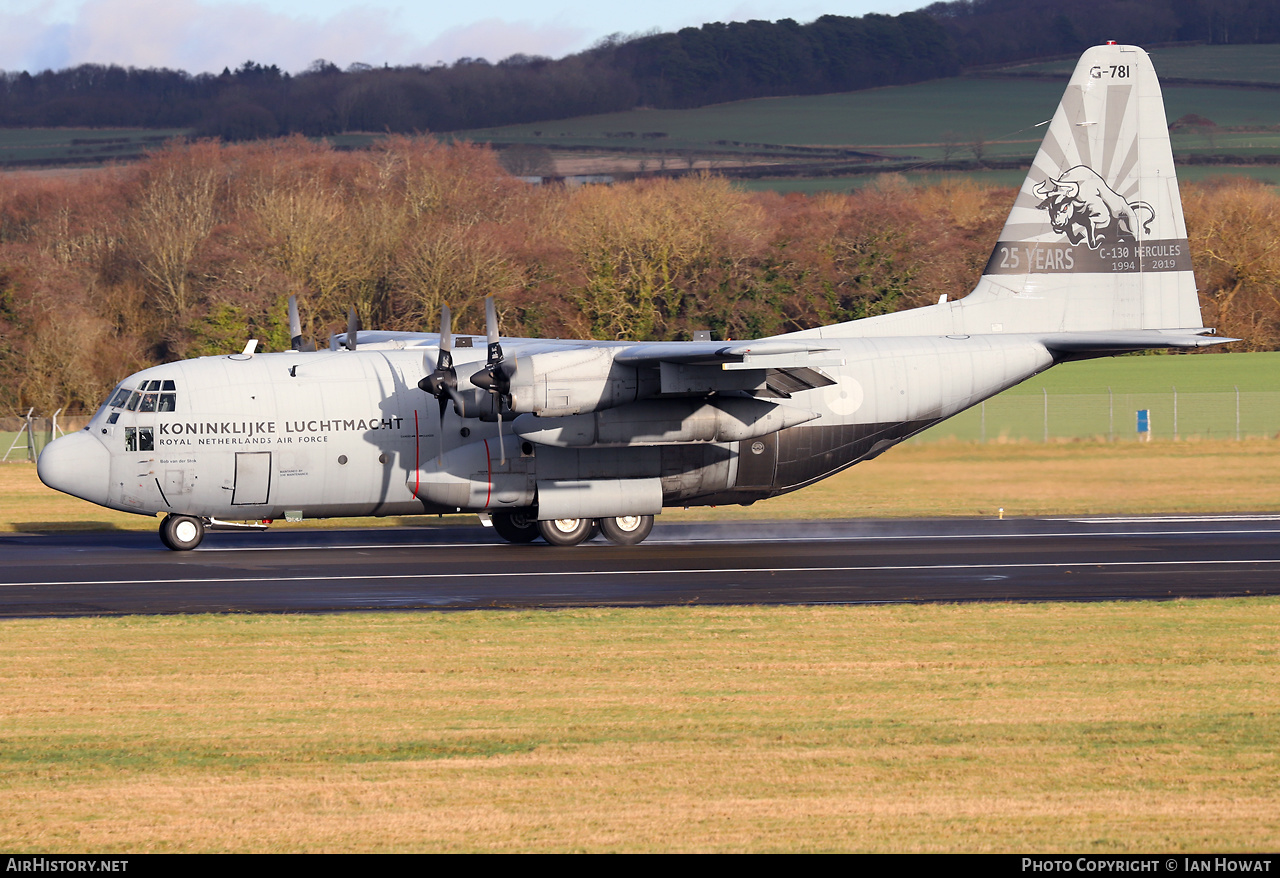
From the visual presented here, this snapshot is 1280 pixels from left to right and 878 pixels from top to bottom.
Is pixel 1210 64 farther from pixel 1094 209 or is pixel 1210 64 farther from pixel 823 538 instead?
pixel 823 538

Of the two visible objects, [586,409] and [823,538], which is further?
[823,538]

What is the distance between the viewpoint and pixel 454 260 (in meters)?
60.0

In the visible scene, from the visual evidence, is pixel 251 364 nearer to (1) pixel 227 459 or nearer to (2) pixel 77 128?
(1) pixel 227 459

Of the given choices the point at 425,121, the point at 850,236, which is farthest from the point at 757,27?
the point at 850,236

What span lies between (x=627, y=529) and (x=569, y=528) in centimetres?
119

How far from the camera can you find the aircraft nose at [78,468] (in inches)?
948

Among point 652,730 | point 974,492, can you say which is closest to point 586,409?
point 652,730

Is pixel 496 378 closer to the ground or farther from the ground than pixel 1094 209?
closer to the ground

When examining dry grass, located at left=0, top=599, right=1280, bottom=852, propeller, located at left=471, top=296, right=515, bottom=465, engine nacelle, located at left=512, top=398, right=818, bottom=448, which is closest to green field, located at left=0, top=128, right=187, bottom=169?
propeller, located at left=471, top=296, right=515, bottom=465

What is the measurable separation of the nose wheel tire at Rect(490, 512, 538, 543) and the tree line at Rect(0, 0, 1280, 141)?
324ft

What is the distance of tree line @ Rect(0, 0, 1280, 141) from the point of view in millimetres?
126312

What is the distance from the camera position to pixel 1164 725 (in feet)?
38.1

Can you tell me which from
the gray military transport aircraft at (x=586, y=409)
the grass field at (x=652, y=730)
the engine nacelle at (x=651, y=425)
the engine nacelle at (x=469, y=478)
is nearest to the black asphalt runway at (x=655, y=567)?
the engine nacelle at (x=469, y=478)

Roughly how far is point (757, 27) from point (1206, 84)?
4822 cm
